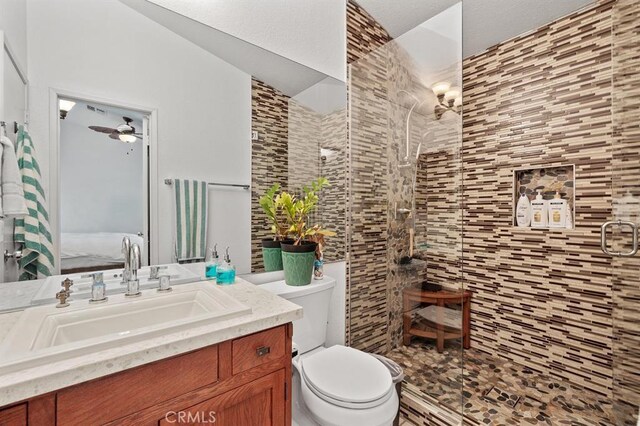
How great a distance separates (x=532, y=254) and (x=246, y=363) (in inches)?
87.3

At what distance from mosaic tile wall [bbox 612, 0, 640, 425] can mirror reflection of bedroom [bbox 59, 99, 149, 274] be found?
226cm

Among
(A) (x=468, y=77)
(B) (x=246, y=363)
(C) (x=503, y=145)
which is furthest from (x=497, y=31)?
(B) (x=246, y=363)

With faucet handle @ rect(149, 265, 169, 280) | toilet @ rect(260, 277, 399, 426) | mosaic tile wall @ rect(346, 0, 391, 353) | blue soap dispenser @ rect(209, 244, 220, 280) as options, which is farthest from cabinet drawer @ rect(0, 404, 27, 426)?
mosaic tile wall @ rect(346, 0, 391, 353)

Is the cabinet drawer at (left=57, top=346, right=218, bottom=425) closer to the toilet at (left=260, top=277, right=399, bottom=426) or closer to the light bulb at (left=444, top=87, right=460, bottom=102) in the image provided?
the toilet at (left=260, top=277, right=399, bottom=426)

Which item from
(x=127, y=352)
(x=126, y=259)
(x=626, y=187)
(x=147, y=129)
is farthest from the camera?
(x=626, y=187)

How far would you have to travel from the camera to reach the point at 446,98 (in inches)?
69.4

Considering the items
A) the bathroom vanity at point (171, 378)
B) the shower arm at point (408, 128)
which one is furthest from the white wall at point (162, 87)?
the shower arm at point (408, 128)

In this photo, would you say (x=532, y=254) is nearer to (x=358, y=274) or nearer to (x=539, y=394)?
(x=539, y=394)

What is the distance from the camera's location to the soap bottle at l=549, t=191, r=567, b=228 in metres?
2.03

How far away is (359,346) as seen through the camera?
80.4 inches

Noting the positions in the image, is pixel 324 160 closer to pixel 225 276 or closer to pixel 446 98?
pixel 446 98

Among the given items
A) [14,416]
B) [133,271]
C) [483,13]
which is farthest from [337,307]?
[483,13]

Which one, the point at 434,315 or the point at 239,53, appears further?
the point at 434,315

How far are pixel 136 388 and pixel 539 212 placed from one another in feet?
8.34
